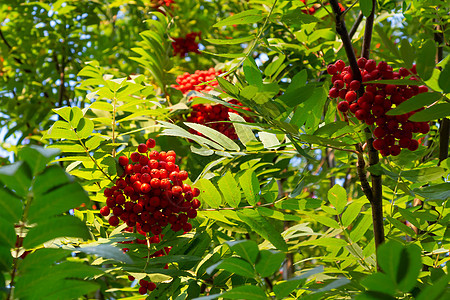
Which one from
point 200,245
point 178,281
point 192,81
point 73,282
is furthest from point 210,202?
point 192,81

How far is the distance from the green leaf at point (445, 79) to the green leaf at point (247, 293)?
70cm

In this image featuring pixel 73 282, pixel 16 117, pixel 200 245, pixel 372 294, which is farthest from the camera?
pixel 16 117

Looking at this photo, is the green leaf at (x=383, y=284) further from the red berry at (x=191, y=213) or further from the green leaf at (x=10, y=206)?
the red berry at (x=191, y=213)

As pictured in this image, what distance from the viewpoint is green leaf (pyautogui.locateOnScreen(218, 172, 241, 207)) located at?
1.36 m

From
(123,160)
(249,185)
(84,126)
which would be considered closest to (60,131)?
(84,126)

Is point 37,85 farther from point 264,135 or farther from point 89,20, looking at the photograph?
point 264,135

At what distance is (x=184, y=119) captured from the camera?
2.25 m

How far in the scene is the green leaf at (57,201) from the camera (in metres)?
0.71

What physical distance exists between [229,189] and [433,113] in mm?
616

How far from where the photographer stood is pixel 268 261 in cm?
80

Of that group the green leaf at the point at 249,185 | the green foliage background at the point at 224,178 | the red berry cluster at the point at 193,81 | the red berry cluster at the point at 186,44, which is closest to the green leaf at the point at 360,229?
the green foliage background at the point at 224,178

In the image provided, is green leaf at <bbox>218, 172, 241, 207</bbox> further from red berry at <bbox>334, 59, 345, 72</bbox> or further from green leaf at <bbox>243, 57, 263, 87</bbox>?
red berry at <bbox>334, 59, 345, 72</bbox>

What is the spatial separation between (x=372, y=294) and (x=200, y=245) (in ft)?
2.74

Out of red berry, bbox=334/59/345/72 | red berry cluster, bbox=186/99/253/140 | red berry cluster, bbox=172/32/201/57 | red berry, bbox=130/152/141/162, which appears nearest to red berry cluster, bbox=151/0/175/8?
red berry cluster, bbox=172/32/201/57
